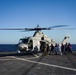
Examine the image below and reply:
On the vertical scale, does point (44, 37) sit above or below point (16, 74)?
above

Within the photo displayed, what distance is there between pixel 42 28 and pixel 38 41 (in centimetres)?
371

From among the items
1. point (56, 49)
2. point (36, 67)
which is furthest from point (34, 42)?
point (36, 67)

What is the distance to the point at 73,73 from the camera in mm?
14070

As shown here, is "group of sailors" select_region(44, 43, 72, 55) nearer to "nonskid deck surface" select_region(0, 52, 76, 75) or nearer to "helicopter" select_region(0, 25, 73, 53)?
"helicopter" select_region(0, 25, 73, 53)

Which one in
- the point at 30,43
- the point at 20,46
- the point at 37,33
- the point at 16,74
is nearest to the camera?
the point at 16,74

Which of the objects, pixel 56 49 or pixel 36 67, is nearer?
pixel 36 67

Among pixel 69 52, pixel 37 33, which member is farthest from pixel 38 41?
pixel 69 52

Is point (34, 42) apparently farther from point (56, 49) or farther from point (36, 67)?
point (36, 67)

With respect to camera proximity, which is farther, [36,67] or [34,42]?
[34,42]

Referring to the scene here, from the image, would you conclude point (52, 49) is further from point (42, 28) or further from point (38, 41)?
point (42, 28)

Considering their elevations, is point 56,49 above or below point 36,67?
above

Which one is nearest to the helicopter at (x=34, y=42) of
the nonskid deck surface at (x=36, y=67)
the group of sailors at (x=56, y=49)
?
the group of sailors at (x=56, y=49)

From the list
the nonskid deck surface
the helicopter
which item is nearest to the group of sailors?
the helicopter

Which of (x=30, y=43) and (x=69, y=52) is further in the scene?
(x=69, y=52)
